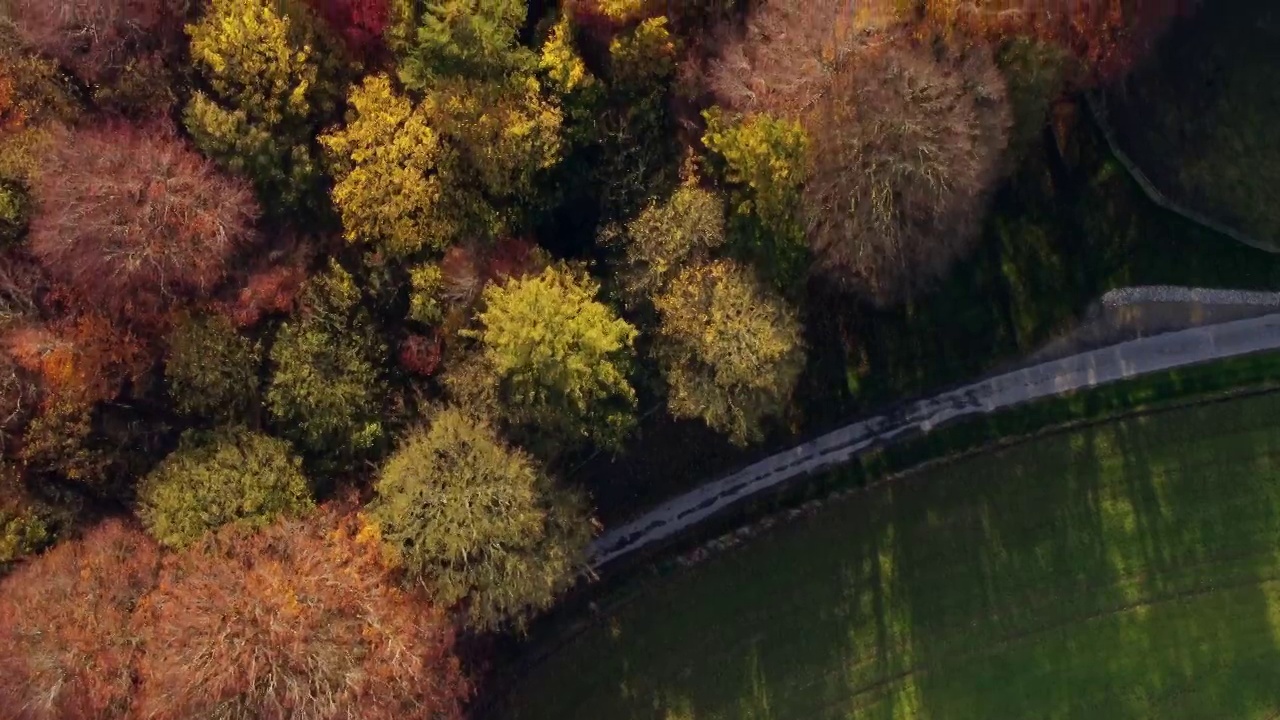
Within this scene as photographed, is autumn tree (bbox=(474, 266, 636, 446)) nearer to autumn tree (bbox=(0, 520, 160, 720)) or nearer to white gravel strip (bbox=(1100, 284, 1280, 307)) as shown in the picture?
autumn tree (bbox=(0, 520, 160, 720))

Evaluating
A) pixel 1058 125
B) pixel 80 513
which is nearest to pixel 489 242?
pixel 80 513

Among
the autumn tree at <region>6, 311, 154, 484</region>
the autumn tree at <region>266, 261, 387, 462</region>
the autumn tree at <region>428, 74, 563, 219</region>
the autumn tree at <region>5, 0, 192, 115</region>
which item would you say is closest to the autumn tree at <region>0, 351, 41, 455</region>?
the autumn tree at <region>6, 311, 154, 484</region>

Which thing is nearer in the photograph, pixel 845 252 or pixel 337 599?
pixel 337 599

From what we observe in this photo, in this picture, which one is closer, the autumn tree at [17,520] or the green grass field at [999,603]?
the autumn tree at [17,520]

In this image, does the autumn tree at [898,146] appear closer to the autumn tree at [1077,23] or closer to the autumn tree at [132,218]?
the autumn tree at [1077,23]

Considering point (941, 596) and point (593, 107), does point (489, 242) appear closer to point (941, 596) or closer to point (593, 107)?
point (593, 107)

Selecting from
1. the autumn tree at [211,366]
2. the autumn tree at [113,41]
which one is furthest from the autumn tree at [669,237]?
the autumn tree at [113,41]

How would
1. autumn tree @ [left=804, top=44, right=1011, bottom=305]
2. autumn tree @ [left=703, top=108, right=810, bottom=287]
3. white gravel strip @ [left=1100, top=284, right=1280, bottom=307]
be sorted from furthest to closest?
white gravel strip @ [left=1100, top=284, right=1280, bottom=307]
autumn tree @ [left=703, top=108, right=810, bottom=287]
autumn tree @ [left=804, top=44, right=1011, bottom=305]
